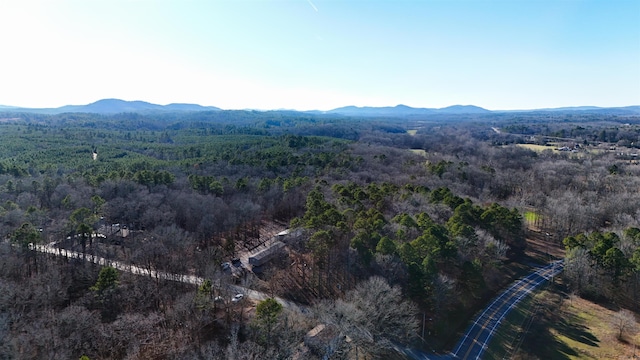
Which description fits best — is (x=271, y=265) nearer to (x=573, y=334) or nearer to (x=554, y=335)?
(x=554, y=335)

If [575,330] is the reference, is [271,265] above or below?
above

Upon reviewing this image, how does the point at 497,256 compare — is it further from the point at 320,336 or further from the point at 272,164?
the point at 272,164

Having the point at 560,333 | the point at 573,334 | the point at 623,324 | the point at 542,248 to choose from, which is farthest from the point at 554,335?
the point at 542,248

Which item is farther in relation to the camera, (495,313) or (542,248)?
(542,248)

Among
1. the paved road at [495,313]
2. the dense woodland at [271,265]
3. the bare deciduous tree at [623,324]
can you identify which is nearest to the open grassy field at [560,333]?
the bare deciduous tree at [623,324]

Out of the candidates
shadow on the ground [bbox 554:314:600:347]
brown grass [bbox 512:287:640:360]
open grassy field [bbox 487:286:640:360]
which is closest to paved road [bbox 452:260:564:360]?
open grassy field [bbox 487:286:640:360]

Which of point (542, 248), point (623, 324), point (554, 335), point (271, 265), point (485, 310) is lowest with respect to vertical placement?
point (554, 335)

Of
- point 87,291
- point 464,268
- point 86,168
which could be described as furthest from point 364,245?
point 86,168

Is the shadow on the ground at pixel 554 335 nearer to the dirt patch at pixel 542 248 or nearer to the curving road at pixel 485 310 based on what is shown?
the curving road at pixel 485 310
